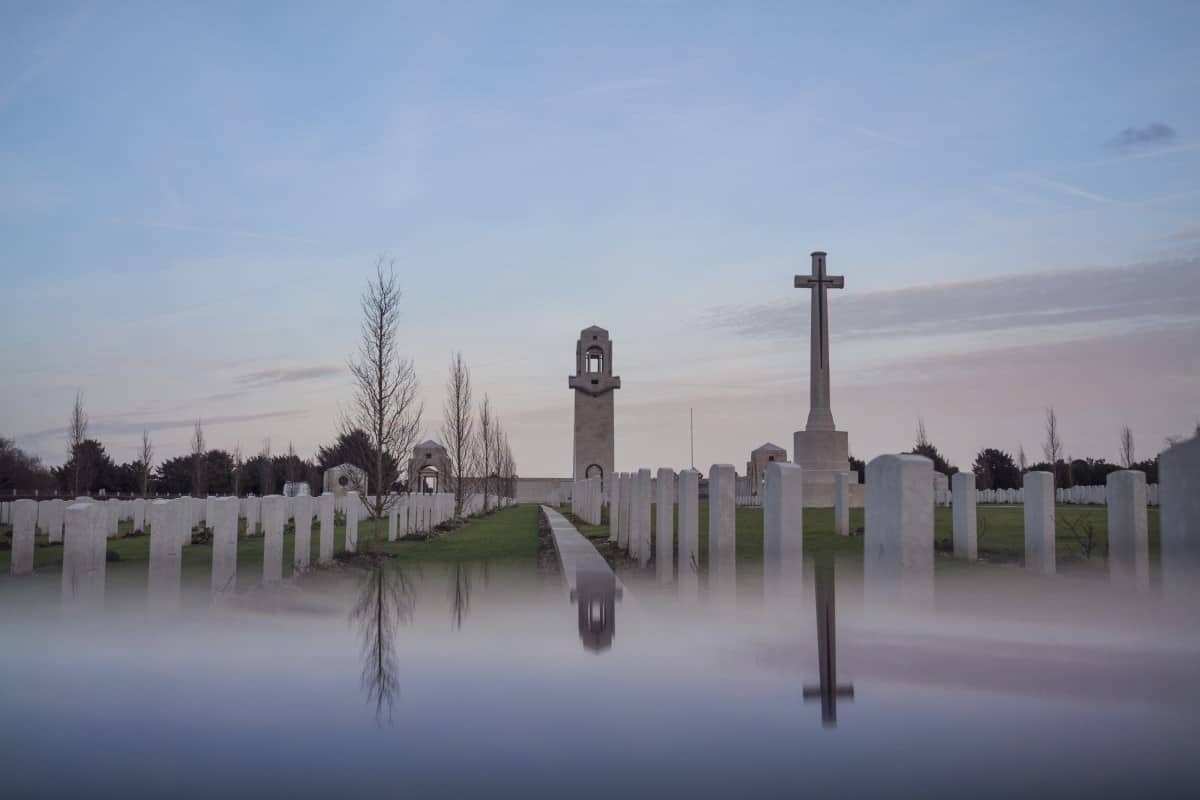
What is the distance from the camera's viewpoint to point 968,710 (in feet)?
12.8

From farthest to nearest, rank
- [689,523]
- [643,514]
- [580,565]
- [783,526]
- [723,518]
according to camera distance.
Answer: [643,514], [580,565], [689,523], [723,518], [783,526]

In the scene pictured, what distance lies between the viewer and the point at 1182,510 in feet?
21.3

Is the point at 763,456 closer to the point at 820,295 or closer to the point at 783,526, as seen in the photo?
the point at 820,295

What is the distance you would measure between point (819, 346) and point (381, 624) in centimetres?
2593

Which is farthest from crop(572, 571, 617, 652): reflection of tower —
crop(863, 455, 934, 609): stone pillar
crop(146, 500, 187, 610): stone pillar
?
crop(146, 500, 187, 610): stone pillar

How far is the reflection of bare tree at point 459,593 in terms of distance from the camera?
7.22 m

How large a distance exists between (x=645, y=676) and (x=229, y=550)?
330 inches

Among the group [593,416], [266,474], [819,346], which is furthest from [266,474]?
[819,346]

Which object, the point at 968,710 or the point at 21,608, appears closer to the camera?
the point at 968,710

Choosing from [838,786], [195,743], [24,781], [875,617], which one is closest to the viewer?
[838,786]

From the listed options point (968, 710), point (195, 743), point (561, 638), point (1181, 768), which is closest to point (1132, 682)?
point (968, 710)

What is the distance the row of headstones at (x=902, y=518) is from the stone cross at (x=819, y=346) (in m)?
13.3

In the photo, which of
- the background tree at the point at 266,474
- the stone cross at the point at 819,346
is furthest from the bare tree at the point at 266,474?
the stone cross at the point at 819,346

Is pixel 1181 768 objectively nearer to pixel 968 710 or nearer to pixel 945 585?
pixel 968 710
